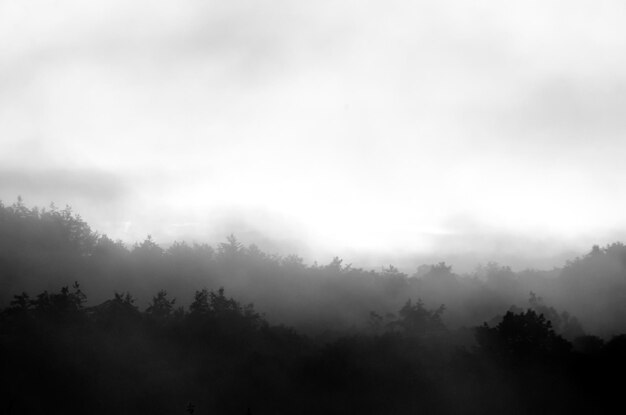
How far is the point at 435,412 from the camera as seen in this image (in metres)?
78.5

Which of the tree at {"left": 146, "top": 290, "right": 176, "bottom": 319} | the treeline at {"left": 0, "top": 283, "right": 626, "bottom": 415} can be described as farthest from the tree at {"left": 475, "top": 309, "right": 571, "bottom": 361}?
the tree at {"left": 146, "top": 290, "right": 176, "bottom": 319}

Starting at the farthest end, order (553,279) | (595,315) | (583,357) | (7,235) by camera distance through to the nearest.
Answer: (553,279) → (595,315) → (7,235) → (583,357)

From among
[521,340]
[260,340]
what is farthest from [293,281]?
[521,340]

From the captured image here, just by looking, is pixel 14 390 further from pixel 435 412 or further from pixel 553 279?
pixel 553 279

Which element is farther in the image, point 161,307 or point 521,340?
point 161,307

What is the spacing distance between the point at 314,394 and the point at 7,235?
2071 inches

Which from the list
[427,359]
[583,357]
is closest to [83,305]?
[427,359]

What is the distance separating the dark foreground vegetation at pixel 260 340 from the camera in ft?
249

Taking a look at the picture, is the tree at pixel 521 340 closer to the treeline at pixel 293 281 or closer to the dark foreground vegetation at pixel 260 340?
the dark foreground vegetation at pixel 260 340

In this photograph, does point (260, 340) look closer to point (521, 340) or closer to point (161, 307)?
point (161, 307)

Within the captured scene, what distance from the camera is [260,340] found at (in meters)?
89.8

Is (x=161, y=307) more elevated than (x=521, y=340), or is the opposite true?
(x=161, y=307)

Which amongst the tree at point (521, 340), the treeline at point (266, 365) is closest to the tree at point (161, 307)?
the treeline at point (266, 365)

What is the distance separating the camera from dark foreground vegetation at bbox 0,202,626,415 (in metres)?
76.0
